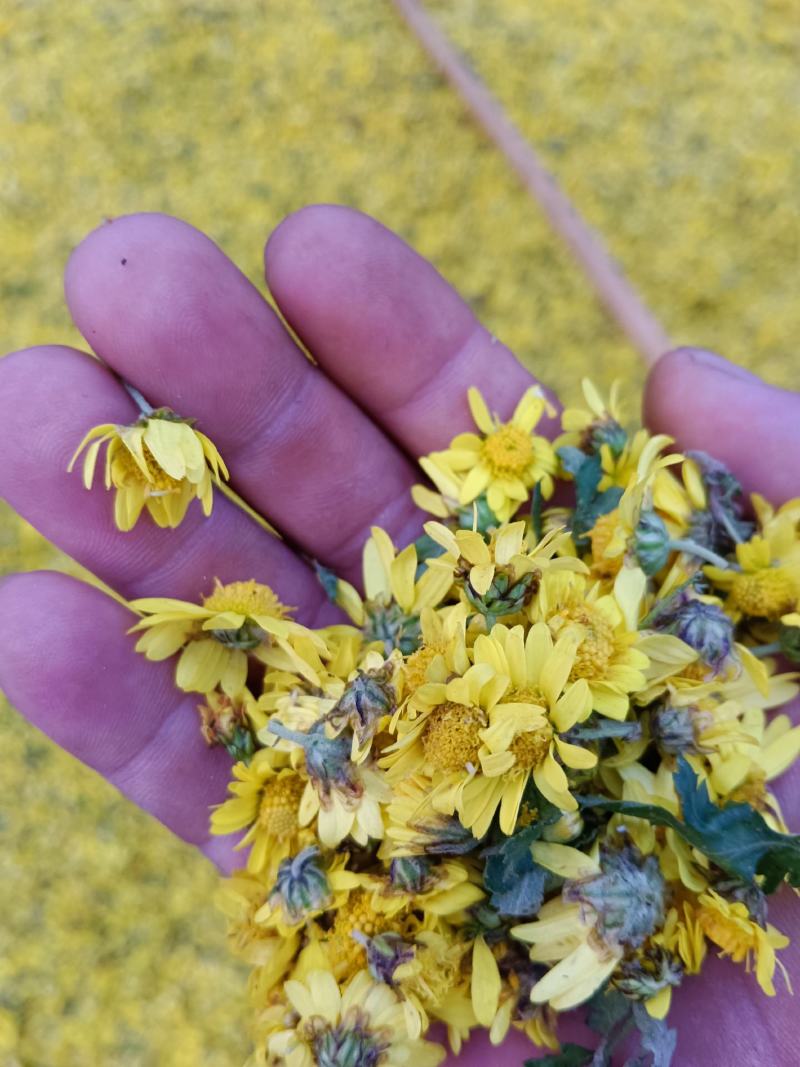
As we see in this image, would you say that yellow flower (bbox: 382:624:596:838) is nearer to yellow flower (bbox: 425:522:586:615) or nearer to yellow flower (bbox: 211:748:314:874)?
yellow flower (bbox: 425:522:586:615)

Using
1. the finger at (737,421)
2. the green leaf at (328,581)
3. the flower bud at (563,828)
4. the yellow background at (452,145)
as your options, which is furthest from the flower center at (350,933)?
the yellow background at (452,145)

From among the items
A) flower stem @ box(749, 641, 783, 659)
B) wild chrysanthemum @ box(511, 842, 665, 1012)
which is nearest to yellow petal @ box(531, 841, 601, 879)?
wild chrysanthemum @ box(511, 842, 665, 1012)

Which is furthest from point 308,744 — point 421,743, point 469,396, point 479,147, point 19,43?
point 19,43

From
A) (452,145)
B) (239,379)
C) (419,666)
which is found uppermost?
(239,379)

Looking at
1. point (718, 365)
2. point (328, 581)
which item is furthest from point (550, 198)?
point (328, 581)

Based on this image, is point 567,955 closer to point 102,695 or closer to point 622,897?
point 622,897
